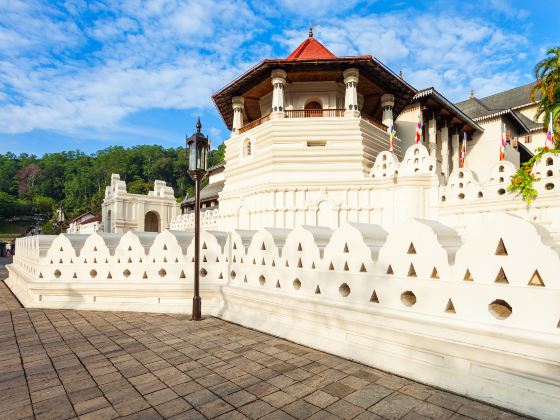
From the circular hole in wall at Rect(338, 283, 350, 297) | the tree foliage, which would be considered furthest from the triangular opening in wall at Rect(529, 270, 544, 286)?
the tree foliage

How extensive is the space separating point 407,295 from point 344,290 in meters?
0.81

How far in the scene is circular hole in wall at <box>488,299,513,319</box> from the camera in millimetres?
2658

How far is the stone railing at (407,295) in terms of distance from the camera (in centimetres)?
246

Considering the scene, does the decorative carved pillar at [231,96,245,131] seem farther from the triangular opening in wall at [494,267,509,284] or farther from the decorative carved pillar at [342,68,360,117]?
the triangular opening in wall at [494,267,509,284]

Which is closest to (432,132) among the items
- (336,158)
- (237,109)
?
(336,158)

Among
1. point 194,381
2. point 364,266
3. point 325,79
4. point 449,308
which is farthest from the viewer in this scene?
point 325,79

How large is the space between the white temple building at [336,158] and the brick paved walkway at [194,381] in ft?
25.7

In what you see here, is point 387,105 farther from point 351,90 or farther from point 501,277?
point 501,277

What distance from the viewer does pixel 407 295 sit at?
3311 mm

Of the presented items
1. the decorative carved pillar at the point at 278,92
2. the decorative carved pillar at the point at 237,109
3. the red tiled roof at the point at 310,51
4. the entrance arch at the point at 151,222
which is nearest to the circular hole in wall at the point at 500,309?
the decorative carved pillar at the point at 278,92

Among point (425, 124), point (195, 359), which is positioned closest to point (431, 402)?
point (195, 359)

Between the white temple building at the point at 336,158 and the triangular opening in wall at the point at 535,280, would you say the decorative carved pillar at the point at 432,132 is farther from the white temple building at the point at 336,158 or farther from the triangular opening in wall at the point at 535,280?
the triangular opening in wall at the point at 535,280

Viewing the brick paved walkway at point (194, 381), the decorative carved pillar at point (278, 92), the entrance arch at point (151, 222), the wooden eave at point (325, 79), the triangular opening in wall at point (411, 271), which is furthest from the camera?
the entrance arch at point (151, 222)

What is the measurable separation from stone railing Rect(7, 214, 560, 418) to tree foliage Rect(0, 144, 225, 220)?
69881 mm
